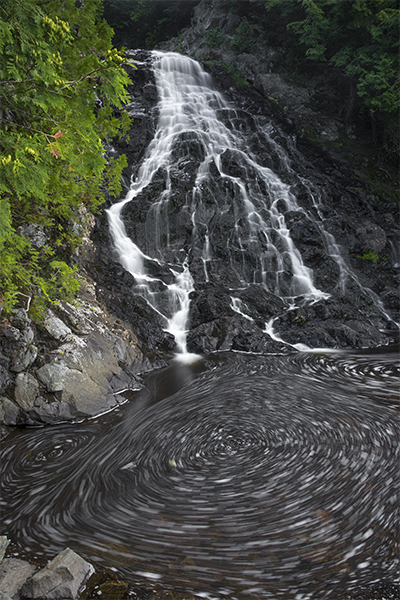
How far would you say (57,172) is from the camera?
589 centimetres

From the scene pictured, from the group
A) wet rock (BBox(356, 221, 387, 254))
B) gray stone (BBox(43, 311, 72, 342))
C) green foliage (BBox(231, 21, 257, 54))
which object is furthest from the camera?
green foliage (BBox(231, 21, 257, 54))

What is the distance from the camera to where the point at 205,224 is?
1422 cm

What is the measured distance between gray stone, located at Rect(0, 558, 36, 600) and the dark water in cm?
27

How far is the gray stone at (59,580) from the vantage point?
9.32 ft

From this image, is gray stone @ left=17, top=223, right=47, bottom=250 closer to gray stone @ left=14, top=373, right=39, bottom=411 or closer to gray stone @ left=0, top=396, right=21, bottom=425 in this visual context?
gray stone @ left=14, top=373, right=39, bottom=411

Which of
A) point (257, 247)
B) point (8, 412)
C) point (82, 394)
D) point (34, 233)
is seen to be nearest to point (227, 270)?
point (257, 247)

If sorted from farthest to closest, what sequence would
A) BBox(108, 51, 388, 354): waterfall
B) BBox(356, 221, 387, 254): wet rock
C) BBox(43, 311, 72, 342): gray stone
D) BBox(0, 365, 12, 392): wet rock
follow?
BBox(356, 221, 387, 254): wet rock → BBox(108, 51, 388, 354): waterfall → BBox(43, 311, 72, 342): gray stone → BBox(0, 365, 12, 392): wet rock

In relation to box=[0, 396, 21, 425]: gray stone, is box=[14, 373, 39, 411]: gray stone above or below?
above

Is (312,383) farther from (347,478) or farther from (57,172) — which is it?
(57,172)

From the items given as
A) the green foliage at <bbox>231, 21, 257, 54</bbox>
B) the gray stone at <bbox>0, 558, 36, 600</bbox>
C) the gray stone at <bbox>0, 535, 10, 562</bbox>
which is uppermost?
the green foliage at <bbox>231, 21, 257, 54</bbox>

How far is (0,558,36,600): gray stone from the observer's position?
2880 mm

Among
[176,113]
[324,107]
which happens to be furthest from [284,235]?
[324,107]

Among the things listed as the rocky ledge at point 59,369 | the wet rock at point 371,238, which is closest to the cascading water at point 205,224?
the rocky ledge at point 59,369

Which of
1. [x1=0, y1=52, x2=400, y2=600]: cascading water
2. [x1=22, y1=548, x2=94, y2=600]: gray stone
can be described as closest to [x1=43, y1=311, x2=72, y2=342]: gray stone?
[x1=0, y1=52, x2=400, y2=600]: cascading water
